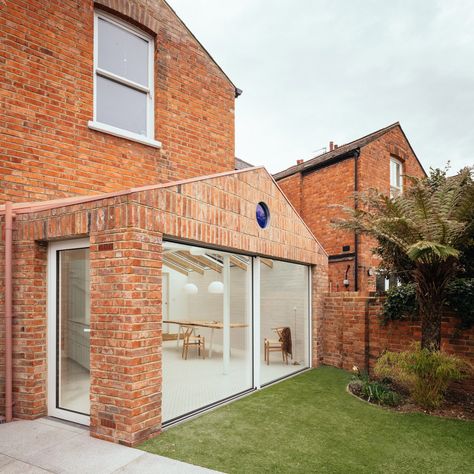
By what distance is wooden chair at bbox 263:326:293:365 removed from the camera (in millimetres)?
7555

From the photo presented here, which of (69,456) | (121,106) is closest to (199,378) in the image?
(69,456)

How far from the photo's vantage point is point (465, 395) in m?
6.29

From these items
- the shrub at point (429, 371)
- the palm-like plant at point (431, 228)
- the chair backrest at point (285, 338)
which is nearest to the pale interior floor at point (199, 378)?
the chair backrest at point (285, 338)

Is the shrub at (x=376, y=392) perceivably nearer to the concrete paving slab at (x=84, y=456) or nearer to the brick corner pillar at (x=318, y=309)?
the brick corner pillar at (x=318, y=309)

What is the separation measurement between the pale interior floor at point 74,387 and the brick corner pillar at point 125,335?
479 mm

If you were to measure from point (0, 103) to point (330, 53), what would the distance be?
10321 mm

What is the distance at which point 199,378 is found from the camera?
20.0 ft

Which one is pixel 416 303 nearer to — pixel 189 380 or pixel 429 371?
pixel 429 371

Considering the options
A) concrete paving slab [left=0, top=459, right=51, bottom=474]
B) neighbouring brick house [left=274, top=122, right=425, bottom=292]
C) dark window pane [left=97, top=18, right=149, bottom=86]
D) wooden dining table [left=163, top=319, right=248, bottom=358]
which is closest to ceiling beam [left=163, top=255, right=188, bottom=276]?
wooden dining table [left=163, top=319, right=248, bottom=358]

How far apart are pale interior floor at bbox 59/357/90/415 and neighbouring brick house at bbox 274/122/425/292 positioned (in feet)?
28.9

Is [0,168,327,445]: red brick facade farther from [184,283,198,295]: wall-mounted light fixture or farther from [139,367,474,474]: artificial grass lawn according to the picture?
[184,283,198,295]: wall-mounted light fixture

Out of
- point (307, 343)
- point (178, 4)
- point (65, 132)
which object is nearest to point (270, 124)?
point (178, 4)

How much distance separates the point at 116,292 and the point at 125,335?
0.47m

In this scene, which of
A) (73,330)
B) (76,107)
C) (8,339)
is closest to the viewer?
(8,339)
